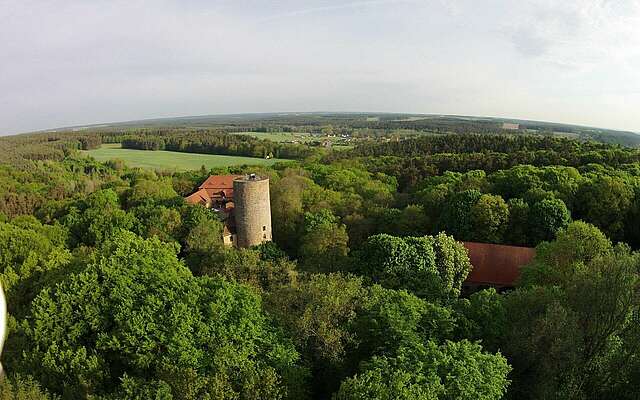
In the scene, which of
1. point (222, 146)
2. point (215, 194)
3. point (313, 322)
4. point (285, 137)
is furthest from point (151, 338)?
point (285, 137)

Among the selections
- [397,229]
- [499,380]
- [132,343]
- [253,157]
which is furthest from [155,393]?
[253,157]

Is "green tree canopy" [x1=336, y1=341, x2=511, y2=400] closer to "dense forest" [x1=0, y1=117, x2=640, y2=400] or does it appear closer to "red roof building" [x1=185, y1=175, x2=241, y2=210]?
"dense forest" [x1=0, y1=117, x2=640, y2=400]

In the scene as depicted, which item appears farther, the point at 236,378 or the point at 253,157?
the point at 253,157

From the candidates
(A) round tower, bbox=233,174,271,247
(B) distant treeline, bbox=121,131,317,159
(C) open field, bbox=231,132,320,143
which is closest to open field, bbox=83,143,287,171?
(B) distant treeline, bbox=121,131,317,159

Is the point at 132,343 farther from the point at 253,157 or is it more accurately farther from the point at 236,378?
the point at 253,157

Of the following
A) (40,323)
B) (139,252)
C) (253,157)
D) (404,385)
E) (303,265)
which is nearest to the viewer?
(404,385)

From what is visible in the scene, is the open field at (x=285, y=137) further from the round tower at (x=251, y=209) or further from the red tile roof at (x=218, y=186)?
the round tower at (x=251, y=209)

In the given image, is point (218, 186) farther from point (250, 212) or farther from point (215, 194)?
point (250, 212)
